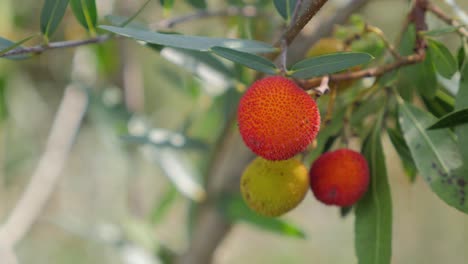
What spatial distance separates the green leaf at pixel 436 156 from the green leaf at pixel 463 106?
3 cm

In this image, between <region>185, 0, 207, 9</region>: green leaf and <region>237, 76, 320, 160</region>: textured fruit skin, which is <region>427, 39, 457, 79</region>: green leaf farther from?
<region>185, 0, 207, 9</region>: green leaf

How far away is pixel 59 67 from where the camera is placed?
2668 millimetres

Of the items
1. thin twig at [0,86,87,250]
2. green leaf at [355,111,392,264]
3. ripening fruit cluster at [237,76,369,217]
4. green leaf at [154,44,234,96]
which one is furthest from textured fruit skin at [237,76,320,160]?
thin twig at [0,86,87,250]

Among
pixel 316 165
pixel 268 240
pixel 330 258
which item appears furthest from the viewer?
pixel 268 240

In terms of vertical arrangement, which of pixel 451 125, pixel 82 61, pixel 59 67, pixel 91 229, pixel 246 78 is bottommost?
pixel 59 67

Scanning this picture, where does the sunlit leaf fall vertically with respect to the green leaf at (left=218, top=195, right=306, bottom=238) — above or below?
above

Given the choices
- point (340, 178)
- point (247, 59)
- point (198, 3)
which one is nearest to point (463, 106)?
point (340, 178)

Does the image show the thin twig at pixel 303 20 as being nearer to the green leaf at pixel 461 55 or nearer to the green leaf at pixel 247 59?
the green leaf at pixel 247 59

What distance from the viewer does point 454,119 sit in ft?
2.20

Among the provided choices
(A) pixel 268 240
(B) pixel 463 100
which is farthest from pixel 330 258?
(B) pixel 463 100

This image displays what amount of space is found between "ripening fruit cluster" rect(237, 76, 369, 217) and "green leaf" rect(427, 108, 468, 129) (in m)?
0.15

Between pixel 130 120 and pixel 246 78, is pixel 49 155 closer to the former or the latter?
pixel 130 120

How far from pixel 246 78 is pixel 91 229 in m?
0.82

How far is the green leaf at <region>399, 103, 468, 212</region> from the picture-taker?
2.29 ft
